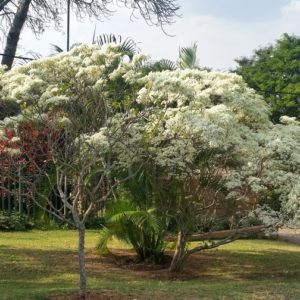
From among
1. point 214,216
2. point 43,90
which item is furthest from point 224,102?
point 43,90

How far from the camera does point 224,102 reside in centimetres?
996

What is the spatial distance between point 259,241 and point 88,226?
448 cm

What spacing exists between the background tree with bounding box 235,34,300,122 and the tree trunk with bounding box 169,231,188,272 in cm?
2030

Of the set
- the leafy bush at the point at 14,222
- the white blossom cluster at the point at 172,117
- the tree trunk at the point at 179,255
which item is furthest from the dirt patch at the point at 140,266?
the leafy bush at the point at 14,222

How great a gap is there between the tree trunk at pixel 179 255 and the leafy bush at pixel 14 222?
6086 millimetres

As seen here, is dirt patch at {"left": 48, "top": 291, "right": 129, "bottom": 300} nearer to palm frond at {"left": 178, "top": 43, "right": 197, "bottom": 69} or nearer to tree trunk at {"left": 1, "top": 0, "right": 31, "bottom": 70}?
palm frond at {"left": 178, "top": 43, "right": 197, "bottom": 69}

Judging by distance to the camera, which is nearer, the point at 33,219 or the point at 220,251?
the point at 220,251

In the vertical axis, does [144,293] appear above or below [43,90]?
below

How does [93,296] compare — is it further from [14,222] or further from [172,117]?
[14,222]

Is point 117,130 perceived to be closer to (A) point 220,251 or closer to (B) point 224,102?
(B) point 224,102

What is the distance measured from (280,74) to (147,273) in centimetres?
2356

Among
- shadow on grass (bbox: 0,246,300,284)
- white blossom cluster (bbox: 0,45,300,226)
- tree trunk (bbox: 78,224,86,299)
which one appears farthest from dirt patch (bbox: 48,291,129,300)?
white blossom cluster (bbox: 0,45,300,226)

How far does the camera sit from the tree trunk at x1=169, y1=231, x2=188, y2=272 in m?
10.7

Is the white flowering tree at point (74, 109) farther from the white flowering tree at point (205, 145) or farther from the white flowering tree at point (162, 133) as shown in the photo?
the white flowering tree at point (205, 145)
